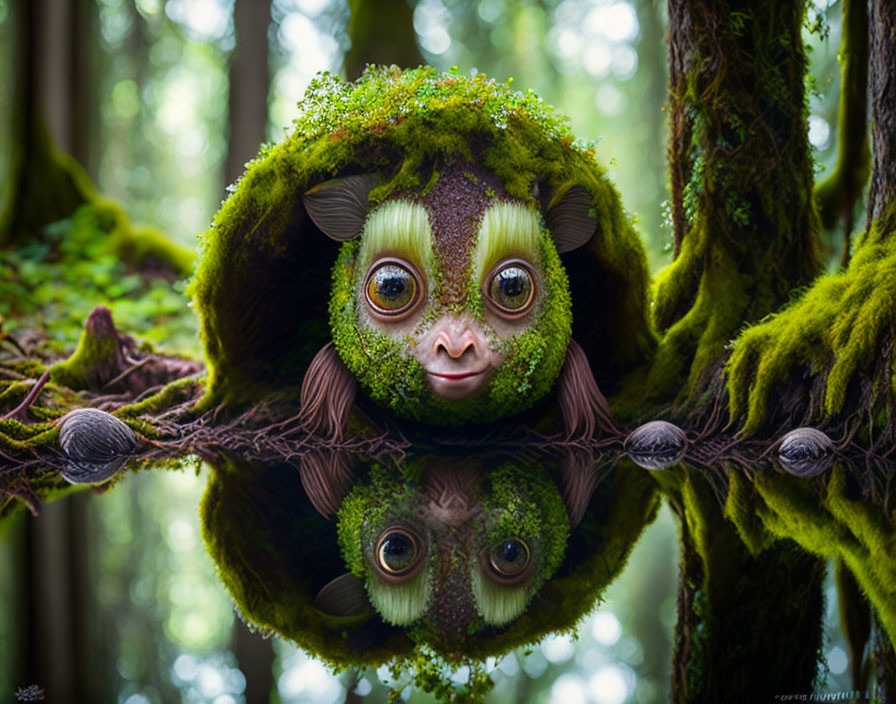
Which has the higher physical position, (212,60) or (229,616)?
(212,60)

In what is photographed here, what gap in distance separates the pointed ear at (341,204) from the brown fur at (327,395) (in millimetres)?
704

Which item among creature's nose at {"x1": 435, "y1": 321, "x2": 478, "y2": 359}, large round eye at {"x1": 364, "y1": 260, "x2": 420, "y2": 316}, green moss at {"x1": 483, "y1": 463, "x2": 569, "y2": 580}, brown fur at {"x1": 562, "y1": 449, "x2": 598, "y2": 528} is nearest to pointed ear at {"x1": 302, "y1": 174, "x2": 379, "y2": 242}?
large round eye at {"x1": 364, "y1": 260, "x2": 420, "y2": 316}

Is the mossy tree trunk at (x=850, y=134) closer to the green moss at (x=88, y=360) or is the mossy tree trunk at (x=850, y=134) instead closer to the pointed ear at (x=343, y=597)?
the pointed ear at (x=343, y=597)

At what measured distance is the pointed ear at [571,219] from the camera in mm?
4836

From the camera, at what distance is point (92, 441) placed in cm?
431

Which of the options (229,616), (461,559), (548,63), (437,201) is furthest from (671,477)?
(548,63)

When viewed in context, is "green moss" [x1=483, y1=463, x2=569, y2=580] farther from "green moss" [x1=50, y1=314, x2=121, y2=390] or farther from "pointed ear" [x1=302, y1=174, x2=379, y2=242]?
"green moss" [x1=50, y1=314, x2=121, y2=390]

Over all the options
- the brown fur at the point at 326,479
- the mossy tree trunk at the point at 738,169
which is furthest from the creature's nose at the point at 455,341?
the mossy tree trunk at the point at 738,169

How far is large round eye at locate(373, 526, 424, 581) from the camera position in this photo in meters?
2.61

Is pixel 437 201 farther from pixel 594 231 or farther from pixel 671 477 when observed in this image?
pixel 671 477

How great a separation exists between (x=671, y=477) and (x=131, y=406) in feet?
10.5

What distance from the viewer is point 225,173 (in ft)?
33.9

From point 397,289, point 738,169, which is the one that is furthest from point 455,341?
point 738,169

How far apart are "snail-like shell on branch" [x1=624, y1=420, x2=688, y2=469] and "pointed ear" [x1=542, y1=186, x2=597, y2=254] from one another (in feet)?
3.85
